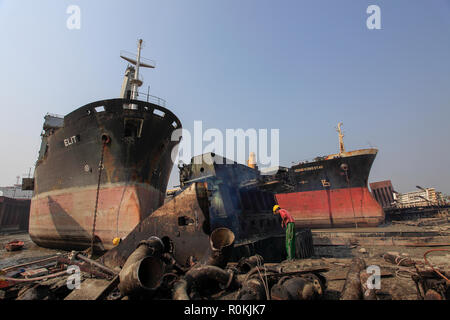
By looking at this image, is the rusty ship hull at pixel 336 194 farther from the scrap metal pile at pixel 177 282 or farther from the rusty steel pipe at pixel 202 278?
the rusty steel pipe at pixel 202 278

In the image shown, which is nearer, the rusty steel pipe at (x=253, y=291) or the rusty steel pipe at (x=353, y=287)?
the rusty steel pipe at (x=253, y=291)

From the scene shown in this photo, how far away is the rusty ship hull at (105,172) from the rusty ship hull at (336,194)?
37.8 ft

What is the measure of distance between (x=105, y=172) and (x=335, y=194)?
1891 centimetres

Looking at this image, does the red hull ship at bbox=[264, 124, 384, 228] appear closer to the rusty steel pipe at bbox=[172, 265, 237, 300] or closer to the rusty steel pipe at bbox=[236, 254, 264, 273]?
the rusty steel pipe at bbox=[236, 254, 264, 273]

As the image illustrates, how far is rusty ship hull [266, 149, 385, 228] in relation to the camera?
1841 cm

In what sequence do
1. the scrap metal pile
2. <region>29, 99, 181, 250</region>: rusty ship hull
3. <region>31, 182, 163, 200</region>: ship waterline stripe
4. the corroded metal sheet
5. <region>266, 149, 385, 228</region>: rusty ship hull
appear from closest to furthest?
the scrap metal pile → the corroded metal sheet → <region>29, 99, 181, 250</region>: rusty ship hull → <region>31, 182, 163, 200</region>: ship waterline stripe → <region>266, 149, 385, 228</region>: rusty ship hull

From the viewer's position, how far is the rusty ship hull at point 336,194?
60.4 ft

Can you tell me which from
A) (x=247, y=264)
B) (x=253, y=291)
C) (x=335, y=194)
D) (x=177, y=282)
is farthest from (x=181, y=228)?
(x=335, y=194)

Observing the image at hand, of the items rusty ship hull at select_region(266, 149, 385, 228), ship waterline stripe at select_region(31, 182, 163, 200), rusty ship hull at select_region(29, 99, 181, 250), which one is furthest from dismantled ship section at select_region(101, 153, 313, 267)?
rusty ship hull at select_region(266, 149, 385, 228)

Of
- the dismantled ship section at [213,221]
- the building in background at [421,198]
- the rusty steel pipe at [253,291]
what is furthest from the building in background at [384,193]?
the rusty steel pipe at [253,291]

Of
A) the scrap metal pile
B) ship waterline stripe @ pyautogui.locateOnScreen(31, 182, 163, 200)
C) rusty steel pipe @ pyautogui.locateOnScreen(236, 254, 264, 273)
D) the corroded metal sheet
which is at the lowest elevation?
rusty steel pipe @ pyautogui.locateOnScreen(236, 254, 264, 273)

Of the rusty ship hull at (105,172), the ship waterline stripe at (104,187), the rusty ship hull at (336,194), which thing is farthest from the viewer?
the rusty ship hull at (336,194)
